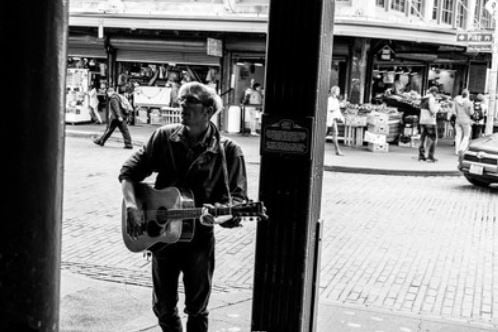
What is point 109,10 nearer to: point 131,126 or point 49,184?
point 131,126

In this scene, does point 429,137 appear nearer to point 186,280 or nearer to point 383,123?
point 383,123

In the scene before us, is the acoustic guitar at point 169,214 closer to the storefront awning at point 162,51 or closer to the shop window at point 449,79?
the storefront awning at point 162,51

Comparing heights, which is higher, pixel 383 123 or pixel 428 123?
pixel 428 123

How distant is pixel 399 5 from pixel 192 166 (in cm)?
2129

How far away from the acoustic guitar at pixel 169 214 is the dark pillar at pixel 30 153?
54.8 inches

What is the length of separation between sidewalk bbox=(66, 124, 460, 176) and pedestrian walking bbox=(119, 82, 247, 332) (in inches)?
466

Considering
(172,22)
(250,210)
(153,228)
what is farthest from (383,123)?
(250,210)

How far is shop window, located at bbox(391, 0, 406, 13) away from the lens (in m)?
23.3

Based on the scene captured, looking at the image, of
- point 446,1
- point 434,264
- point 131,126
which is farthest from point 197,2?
point 434,264

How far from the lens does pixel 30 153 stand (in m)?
2.31

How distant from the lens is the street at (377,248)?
6488mm

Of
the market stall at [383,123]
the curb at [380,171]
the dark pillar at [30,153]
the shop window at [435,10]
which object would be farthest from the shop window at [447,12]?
the dark pillar at [30,153]

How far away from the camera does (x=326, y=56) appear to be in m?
4.01

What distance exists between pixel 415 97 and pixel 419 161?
492cm
